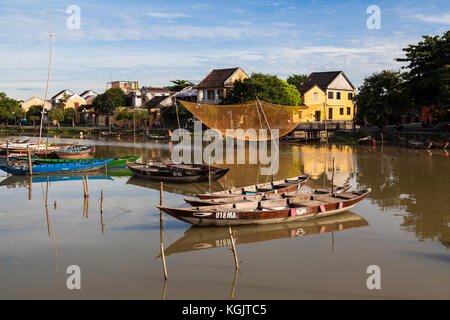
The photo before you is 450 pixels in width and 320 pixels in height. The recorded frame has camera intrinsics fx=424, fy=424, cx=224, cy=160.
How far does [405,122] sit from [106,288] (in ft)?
189

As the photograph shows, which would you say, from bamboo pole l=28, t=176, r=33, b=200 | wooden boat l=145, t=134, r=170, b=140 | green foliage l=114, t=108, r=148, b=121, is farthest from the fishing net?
green foliage l=114, t=108, r=148, b=121

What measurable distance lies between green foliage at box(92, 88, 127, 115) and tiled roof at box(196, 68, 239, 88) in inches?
1045

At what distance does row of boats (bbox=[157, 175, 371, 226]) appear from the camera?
13969 millimetres

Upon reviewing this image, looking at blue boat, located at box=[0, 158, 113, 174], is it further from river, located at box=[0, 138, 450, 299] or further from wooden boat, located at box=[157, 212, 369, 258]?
wooden boat, located at box=[157, 212, 369, 258]

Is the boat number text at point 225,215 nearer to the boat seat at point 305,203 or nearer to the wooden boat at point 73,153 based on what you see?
the boat seat at point 305,203

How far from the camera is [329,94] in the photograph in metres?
57.2

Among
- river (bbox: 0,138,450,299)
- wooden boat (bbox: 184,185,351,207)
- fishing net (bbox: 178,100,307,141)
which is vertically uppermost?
fishing net (bbox: 178,100,307,141)

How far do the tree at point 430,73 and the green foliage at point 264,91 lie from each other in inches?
487

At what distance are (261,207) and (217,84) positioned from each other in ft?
146

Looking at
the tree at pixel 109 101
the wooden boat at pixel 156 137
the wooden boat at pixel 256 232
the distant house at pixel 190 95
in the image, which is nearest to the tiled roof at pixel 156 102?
Answer: the distant house at pixel 190 95

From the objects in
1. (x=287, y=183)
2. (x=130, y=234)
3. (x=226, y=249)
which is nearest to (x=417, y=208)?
(x=287, y=183)

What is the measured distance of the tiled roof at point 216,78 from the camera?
188 feet
